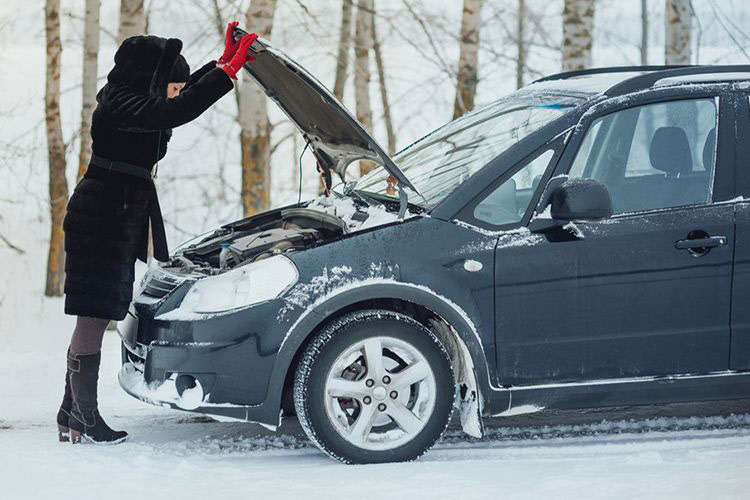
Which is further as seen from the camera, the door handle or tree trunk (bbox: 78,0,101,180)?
tree trunk (bbox: 78,0,101,180)

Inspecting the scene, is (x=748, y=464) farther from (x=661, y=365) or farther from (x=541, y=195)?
(x=541, y=195)

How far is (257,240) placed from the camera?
18.2 ft

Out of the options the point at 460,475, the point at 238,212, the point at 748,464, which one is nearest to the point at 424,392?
the point at 460,475

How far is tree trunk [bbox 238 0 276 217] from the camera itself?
9867 mm

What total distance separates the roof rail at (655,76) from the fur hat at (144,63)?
214cm

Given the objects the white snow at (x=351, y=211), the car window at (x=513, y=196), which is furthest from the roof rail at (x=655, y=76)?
the white snow at (x=351, y=211)

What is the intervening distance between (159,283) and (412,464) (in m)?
1.50

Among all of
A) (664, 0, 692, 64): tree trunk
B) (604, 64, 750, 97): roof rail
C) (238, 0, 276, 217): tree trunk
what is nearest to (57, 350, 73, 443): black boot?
(604, 64, 750, 97): roof rail

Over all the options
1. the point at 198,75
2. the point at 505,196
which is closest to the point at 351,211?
the point at 505,196

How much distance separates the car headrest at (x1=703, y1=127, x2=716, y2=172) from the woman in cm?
223

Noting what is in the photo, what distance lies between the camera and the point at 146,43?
5336mm

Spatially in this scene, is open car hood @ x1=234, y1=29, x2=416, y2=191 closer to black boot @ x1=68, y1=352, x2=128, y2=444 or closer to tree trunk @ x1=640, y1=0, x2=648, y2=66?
black boot @ x1=68, y1=352, x2=128, y2=444

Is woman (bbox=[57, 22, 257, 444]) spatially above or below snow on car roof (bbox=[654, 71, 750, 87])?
below

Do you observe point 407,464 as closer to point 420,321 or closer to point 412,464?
point 412,464
